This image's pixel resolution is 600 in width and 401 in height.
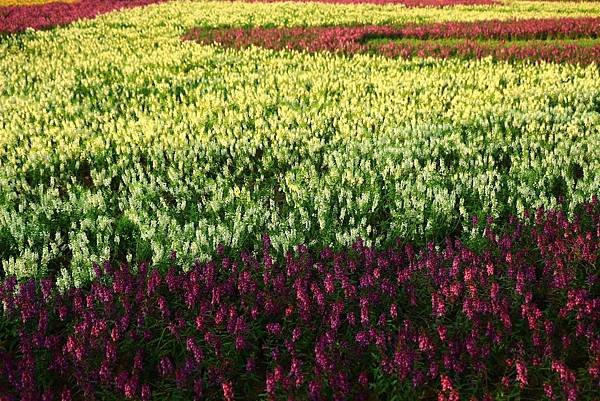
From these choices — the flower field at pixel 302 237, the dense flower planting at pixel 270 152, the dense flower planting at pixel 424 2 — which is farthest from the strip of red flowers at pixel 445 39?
the dense flower planting at pixel 424 2

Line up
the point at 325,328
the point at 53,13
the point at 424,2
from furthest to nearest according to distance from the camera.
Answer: the point at 424,2
the point at 53,13
the point at 325,328

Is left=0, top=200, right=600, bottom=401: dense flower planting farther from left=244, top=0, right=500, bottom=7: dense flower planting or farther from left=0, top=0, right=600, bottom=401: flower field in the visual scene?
left=244, top=0, right=500, bottom=7: dense flower planting

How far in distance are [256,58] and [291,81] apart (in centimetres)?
390

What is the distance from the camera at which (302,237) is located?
5.34 meters

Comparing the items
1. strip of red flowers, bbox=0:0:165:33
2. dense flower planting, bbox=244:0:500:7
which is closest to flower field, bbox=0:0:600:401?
strip of red flowers, bbox=0:0:165:33

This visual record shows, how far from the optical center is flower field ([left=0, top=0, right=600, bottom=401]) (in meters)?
3.70

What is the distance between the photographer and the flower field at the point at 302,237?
3.70 m

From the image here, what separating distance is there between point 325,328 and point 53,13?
27976 millimetres

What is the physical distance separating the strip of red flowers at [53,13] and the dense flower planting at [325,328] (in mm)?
20579

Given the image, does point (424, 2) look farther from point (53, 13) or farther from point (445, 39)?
point (53, 13)

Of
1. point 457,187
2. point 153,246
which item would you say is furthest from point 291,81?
point 153,246

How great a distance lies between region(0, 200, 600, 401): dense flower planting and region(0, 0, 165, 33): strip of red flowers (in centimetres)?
2058

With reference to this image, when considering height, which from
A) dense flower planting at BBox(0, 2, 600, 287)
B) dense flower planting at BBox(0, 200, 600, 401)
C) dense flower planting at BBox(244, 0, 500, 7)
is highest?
dense flower planting at BBox(244, 0, 500, 7)

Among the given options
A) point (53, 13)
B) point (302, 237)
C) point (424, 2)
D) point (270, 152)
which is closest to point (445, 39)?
point (270, 152)
